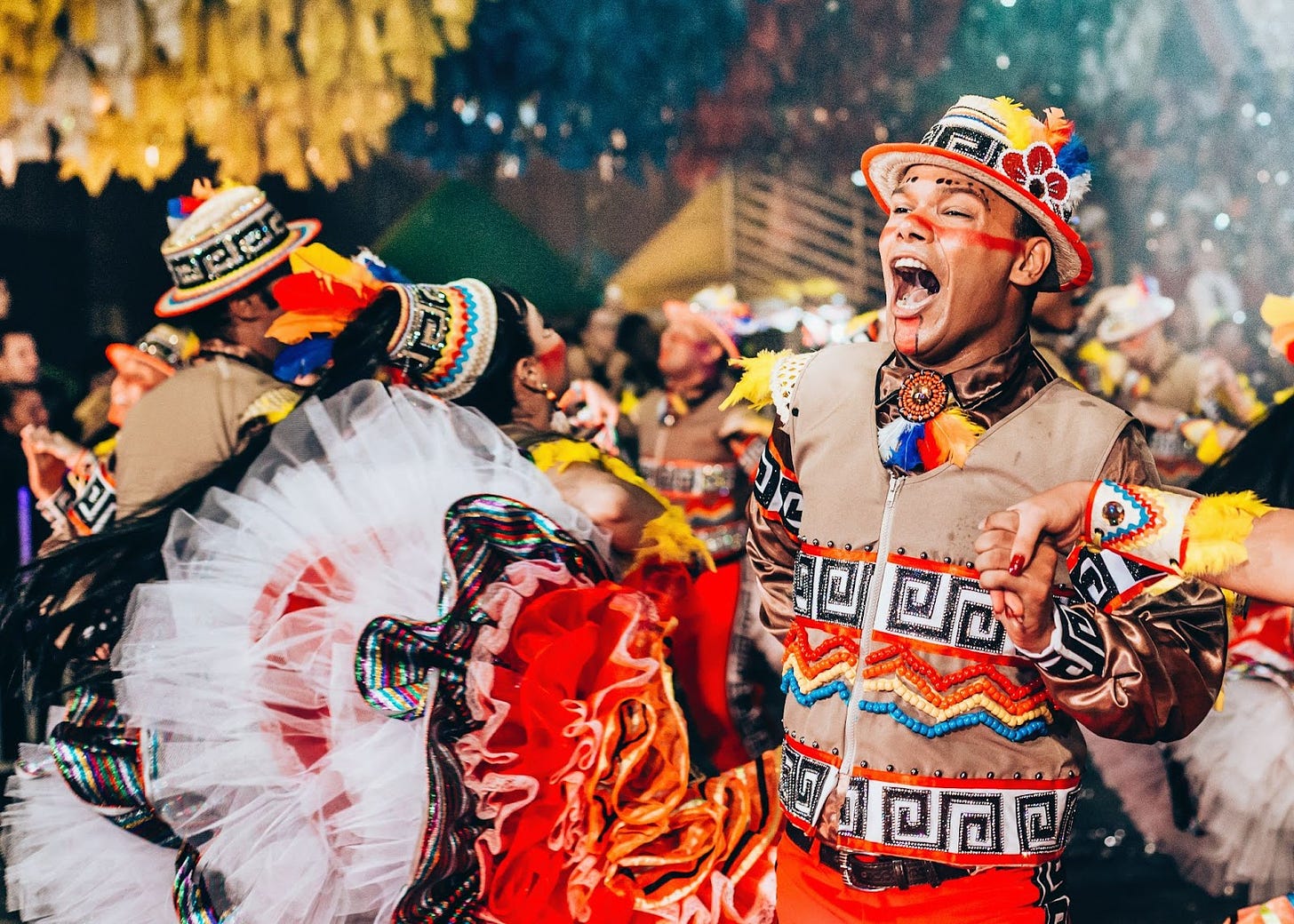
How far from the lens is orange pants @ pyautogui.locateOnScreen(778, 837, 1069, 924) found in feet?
7.30

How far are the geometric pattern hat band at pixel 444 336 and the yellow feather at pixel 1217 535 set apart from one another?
2017mm

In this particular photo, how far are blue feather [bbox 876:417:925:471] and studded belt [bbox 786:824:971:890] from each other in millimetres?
653

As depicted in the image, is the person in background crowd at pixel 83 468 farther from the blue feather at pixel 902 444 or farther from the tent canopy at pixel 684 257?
the tent canopy at pixel 684 257

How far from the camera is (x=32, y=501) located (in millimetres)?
6855

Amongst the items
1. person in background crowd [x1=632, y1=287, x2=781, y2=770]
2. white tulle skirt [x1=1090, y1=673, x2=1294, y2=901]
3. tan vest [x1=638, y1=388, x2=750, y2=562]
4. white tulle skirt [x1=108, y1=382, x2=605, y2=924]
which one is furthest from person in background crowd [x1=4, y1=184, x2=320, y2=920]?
white tulle skirt [x1=1090, y1=673, x2=1294, y2=901]

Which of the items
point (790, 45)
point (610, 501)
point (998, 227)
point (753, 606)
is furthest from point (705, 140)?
point (998, 227)

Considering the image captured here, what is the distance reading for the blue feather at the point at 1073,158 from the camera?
2.30 metres

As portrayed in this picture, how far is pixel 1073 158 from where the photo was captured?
2.31m

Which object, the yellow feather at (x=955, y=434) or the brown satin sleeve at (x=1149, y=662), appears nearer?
the brown satin sleeve at (x=1149, y=662)

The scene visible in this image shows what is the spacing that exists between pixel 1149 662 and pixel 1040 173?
819 millimetres

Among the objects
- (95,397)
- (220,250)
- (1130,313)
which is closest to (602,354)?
(95,397)

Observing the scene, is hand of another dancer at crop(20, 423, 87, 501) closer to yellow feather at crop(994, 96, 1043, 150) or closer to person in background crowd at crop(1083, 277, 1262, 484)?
yellow feather at crop(994, 96, 1043, 150)

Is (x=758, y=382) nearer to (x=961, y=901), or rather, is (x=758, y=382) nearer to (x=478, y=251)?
(x=961, y=901)

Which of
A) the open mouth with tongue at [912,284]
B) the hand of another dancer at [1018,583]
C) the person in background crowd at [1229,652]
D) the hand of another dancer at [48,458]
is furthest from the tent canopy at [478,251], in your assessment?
the hand of another dancer at [1018,583]
